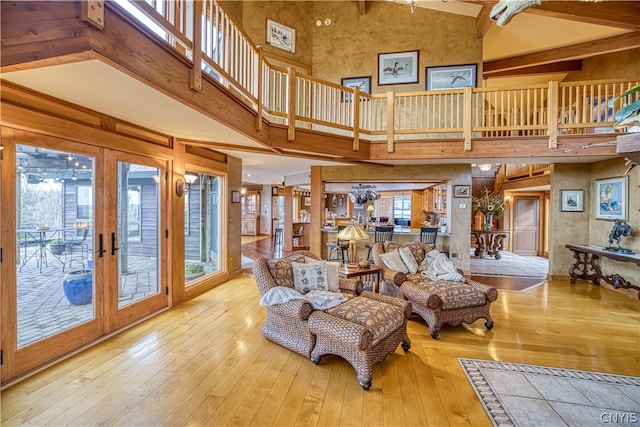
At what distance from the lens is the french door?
2404 mm

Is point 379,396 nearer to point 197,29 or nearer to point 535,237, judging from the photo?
point 197,29

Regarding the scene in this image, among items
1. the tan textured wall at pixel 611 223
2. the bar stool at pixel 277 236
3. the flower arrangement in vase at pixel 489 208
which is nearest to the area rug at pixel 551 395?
the tan textured wall at pixel 611 223

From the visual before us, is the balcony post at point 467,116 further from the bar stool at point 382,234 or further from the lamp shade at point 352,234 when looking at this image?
the lamp shade at point 352,234

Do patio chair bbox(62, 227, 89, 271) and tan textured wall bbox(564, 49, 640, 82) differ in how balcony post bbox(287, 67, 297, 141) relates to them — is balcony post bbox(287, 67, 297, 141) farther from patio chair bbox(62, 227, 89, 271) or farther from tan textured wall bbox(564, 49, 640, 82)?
tan textured wall bbox(564, 49, 640, 82)

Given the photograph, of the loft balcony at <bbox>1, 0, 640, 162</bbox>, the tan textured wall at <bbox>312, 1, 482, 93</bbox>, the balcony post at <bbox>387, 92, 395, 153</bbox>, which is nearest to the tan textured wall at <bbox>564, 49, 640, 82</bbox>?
the loft balcony at <bbox>1, 0, 640, 162</bbox>

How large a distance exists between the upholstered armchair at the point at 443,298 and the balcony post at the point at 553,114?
2975mm

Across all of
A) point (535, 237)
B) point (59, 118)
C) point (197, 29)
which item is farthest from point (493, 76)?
point (59, 118)

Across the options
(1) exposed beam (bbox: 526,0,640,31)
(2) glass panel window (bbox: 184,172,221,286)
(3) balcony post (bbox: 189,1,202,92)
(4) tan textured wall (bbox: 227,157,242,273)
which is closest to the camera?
(3) balcony post (bbox: 189,1,202,92)

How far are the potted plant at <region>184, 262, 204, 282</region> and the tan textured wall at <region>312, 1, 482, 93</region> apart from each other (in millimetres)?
5182

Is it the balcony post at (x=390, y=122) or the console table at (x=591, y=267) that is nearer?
the console table at (x=591, y=267)

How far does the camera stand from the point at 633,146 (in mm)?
982

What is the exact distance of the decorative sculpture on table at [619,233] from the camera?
4.89m

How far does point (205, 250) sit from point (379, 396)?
161 inches

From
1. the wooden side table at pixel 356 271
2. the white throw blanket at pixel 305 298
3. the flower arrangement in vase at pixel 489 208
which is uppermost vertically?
the flower arrangement in vase at pixel 489 208
